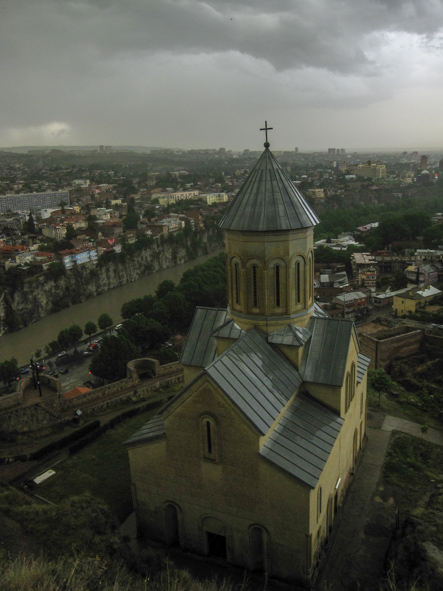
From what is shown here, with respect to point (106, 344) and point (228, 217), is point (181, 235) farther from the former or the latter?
point (228, 217)

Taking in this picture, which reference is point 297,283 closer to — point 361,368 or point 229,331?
point 229,331

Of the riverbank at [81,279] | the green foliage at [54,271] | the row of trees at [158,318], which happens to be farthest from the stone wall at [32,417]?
the green foliage at [54,271]

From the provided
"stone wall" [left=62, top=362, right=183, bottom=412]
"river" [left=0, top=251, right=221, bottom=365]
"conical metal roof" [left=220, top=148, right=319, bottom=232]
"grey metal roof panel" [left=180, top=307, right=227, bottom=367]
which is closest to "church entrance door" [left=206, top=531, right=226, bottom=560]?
"grey metal roof panel" [left=180, top=307, right=227, bottom=367]

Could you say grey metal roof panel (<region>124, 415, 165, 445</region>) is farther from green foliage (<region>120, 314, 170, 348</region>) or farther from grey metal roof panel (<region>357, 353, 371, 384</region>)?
green foliage (<region>120, 314, 170, 348</region>)

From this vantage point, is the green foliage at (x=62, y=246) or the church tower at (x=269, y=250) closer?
the church tower at (x=269, y=250)

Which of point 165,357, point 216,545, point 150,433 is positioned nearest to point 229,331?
point 150,433

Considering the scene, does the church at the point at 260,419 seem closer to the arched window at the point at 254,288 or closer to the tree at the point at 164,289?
the arched window at the point at 254,288
